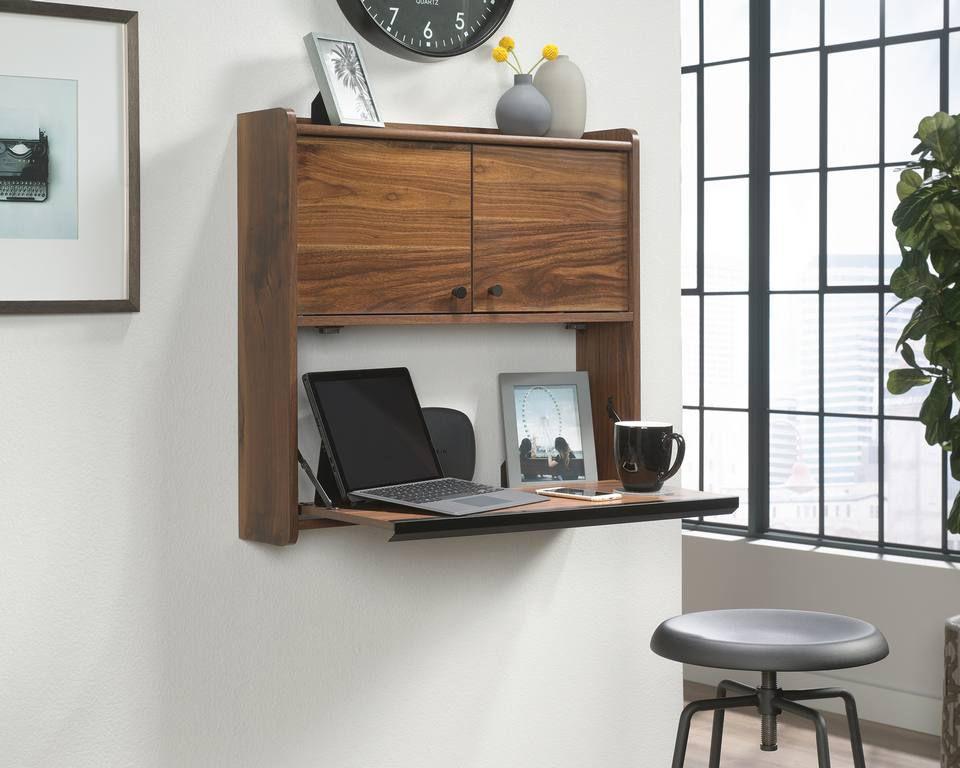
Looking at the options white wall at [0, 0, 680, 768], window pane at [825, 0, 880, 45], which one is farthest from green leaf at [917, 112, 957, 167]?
window pane at [825, 0, 880, 45]

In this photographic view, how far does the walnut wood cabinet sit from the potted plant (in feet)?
3.27

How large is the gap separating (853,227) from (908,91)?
1.62ft

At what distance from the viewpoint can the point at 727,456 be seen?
4727 millimetres

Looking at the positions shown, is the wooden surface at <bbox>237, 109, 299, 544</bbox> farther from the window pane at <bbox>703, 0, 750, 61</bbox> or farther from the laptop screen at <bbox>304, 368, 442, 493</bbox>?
the window pane at <bbox>703, 0, 750, 61</bbox>

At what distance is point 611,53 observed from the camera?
9.68 feet

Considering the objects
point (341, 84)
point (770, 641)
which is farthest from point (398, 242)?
point (770, 641)

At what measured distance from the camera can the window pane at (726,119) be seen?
184 inches

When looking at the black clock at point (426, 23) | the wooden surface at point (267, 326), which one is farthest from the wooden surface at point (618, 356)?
the wooden surface at point (267, 326)

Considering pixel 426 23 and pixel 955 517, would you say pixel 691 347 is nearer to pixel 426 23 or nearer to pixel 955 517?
pixel 955 517

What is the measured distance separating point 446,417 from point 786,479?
7.21 ft

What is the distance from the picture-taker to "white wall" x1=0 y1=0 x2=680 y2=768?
92.4 inches

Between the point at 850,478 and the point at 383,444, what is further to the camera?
the point at 850,478

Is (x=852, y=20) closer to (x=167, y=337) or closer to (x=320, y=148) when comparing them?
(x=320, y=148)

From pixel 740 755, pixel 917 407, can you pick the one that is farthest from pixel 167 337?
pixel 917 407
